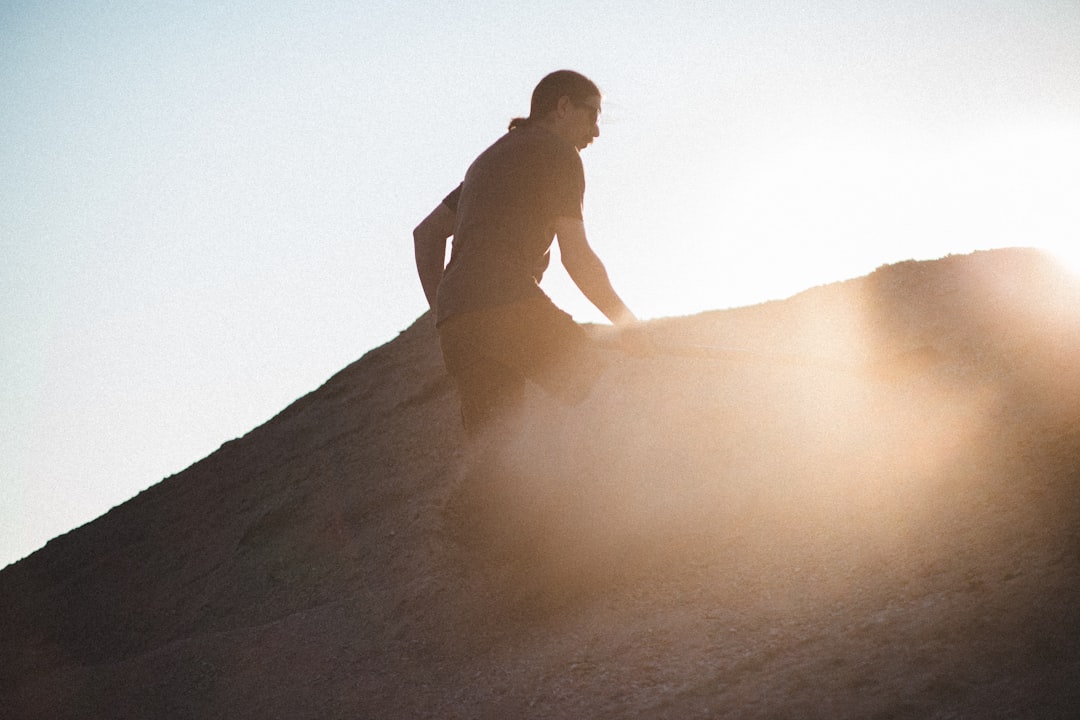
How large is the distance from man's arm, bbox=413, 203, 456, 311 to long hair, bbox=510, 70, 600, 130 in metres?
0.63

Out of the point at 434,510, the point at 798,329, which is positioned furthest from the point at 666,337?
the point at 434,510

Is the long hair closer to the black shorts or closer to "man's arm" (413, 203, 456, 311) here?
"man's arm" (413, 203, 456, 311)

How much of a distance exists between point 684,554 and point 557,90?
275 centimetres

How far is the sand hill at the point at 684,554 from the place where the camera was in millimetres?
3039

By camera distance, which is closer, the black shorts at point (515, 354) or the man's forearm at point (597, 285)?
the black shorts at point (515, 354)

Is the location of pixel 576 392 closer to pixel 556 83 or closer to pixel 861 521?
pixel 556 83

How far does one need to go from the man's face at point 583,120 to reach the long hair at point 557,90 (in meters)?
0.02

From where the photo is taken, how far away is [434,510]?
7.16m

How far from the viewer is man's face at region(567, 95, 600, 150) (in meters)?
3.71

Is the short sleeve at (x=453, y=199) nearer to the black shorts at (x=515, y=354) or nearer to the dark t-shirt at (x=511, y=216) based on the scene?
the dark t-shirt at (x=511, y=216)

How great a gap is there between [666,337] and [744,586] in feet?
17.1

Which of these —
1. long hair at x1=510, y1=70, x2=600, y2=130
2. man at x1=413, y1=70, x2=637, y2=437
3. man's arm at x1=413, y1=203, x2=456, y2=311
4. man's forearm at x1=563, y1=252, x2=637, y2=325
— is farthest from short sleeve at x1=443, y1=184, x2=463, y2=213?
man's forearm at x1=563, y1=252, x2=637, y2=325

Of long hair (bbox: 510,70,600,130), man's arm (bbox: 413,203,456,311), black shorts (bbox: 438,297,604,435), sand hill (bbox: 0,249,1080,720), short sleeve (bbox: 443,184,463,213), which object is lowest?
sand hill (bbox: 0,249,1080,720)

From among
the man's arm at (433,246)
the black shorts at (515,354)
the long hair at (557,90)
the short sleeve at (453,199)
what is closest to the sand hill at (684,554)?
the black shorts at (515,354)
